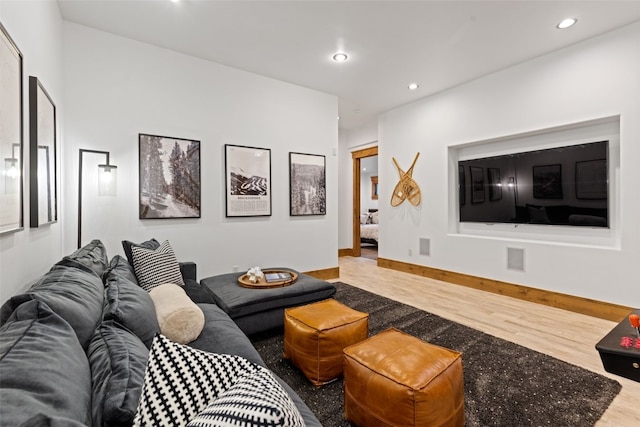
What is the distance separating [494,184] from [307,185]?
2.69m

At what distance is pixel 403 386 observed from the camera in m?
1.38

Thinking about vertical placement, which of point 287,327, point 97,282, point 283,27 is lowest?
point 287,327

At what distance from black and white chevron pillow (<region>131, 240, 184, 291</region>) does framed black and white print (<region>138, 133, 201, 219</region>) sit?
85 cm

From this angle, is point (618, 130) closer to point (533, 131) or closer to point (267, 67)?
point (533, 131)

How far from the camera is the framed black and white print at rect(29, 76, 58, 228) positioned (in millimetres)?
1723

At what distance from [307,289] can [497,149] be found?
11.3ft

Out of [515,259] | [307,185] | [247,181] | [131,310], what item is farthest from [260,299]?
[515,259]

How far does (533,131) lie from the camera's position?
376 cm

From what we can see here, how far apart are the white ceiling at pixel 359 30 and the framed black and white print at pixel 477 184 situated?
1332 mm

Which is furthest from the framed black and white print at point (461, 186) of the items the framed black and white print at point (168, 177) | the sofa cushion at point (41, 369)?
the sofa cushion at point (41, 369)

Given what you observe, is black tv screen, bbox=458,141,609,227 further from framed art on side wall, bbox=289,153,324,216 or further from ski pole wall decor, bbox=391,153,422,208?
framed art on side wall, bbox=289,153,324,216

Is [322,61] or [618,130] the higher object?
[322,61]

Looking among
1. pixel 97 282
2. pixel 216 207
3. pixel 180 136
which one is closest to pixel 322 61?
pixel 180 136

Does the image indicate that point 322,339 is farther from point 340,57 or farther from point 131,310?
point 340,57
